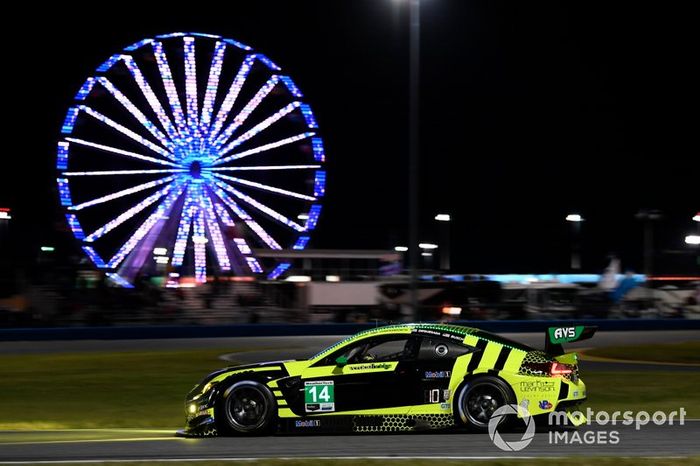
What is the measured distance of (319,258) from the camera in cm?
3356

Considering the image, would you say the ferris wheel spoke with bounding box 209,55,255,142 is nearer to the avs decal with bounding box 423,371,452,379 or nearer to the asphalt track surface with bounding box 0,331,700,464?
the asphalt track surface with bounding box 0,331,700,464

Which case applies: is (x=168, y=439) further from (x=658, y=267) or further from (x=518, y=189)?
(x=518, y=189)

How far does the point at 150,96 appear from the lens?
33.8 metres

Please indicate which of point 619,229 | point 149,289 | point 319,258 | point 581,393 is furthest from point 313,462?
point 619,229

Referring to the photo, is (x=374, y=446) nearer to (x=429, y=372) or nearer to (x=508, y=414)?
(x=429, y=372)

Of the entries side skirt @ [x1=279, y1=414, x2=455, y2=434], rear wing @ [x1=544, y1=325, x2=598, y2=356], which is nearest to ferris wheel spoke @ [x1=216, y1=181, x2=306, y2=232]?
side skirt @ [x1=279, y1=414, x2=455, y2=434]

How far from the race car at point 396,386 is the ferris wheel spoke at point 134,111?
2479cm

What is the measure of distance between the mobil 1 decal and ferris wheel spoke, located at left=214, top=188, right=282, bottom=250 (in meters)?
24.2

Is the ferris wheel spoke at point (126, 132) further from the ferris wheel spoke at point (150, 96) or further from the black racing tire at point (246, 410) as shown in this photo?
the black racing tire at point (246, 410)

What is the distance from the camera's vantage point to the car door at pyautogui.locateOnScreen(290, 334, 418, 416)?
30.0 ft

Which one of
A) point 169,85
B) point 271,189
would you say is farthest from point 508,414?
point 169,85

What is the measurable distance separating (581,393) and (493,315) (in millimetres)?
19255

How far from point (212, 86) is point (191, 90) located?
742mm

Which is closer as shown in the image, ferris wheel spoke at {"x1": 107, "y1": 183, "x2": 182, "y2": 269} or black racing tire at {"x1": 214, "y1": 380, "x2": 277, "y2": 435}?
black racing tire at {"x1": 214, "y1": 380, "x2": 277, "y2": 435}
